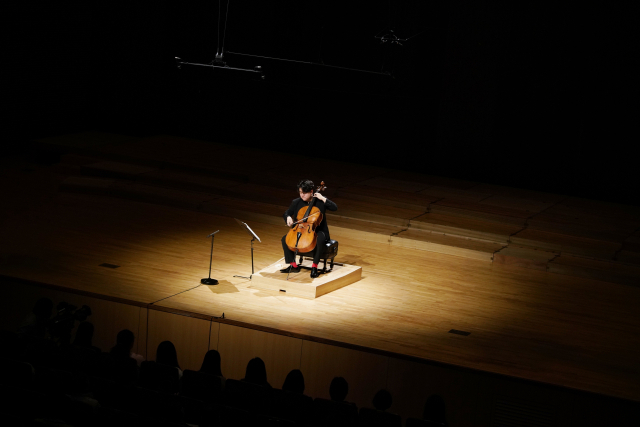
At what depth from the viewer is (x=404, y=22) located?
10172 mm

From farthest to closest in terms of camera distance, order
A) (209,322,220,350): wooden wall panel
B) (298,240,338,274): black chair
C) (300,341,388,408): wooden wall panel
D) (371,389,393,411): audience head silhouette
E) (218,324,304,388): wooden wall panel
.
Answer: (298,240,338,274): black chair
(209,322,220,350): wooden wall panel
(218,324,304,388): wooden wall panel
(300,341,388,408): wooden wall panel
(371,389,393,411): audience head silhouette

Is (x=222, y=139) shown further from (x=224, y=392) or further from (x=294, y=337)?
(x=224, y=392)

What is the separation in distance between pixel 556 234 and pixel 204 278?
3.55 m

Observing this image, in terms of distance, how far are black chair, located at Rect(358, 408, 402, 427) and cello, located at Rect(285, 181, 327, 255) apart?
2.76 metres

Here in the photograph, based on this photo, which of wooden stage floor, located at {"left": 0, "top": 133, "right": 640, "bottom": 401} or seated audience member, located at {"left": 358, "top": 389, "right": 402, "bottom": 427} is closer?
seated audience member, located at {"left": 358, "top": 389, "right": 402, "bottom": 427}

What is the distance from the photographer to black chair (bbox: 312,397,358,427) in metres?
3.84

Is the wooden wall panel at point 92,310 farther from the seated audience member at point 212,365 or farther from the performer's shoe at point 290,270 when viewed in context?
the performer's shoe at point 290,270

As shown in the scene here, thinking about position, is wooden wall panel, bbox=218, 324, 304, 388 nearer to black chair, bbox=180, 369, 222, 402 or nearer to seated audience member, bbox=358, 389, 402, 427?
black chair, bbox=180, 369, 222, 402

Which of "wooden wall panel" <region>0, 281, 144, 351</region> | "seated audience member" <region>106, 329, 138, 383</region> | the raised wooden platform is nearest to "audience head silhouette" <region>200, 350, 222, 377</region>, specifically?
"seated audience member" <region>106, 329, 138, 383</region>

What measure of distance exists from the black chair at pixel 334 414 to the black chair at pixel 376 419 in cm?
3

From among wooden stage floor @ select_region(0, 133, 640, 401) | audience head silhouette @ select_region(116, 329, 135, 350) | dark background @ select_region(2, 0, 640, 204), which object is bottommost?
audience head silhouette @ select_region(116, 329, 135, 350)

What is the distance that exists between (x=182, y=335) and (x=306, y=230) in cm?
151

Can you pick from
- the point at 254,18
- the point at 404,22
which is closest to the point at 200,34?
the point at 254,18

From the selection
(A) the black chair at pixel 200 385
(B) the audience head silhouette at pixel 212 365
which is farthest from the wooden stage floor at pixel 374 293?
(A) the black chair at pixel 200 385
